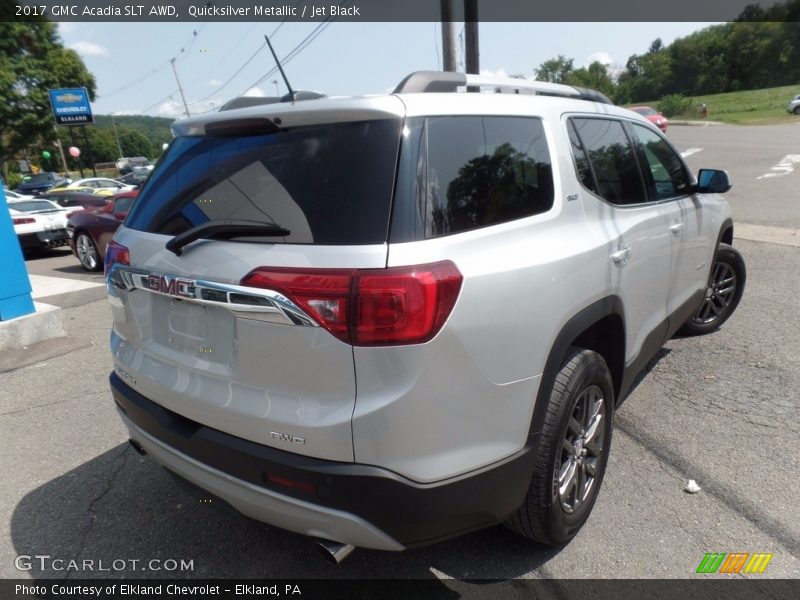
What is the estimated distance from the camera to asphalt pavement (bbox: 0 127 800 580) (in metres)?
2.39

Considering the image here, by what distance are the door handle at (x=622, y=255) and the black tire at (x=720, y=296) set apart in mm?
2367

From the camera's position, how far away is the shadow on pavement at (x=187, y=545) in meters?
2.38

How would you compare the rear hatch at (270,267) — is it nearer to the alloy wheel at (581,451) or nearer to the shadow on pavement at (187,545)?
the shadow on pavement at (187,545)

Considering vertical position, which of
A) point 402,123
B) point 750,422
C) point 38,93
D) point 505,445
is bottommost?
point 750,422

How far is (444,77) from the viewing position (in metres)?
2.27

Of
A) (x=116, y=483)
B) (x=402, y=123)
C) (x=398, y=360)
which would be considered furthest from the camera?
(x=116, y=483)

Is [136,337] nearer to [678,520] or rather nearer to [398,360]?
[398,360]

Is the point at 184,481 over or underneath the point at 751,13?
underneath

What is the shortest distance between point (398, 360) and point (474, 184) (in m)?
0.74

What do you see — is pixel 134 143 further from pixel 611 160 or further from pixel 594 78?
pixel 611 160

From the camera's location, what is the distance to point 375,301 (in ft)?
5.45

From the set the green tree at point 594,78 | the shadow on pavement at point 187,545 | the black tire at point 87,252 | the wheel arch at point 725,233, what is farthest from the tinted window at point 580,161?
the green tree at point 594,78

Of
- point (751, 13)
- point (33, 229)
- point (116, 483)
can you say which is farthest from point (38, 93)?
point (751, 13)

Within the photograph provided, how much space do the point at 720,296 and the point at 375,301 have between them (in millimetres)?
4164
